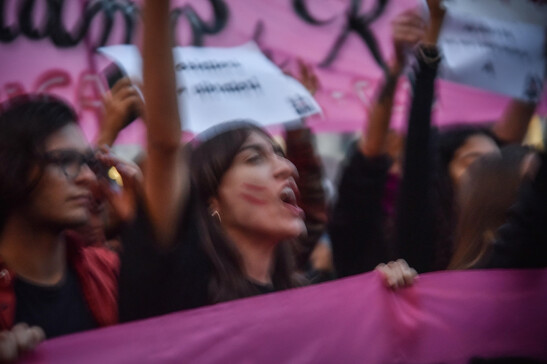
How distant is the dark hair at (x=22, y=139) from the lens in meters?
1.85

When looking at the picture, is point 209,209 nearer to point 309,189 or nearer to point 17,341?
point 309,189

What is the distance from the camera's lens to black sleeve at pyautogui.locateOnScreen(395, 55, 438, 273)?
7.29ft

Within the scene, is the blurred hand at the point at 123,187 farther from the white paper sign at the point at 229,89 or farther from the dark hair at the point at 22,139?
the white paper sign at the point at 229,89

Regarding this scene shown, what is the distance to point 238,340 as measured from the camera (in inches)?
70.1

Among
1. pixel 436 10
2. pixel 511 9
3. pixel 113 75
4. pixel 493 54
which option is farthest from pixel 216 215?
pixel 511 9

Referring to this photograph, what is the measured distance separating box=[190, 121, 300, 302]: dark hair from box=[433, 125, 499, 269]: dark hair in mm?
478

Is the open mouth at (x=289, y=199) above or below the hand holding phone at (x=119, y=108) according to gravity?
below

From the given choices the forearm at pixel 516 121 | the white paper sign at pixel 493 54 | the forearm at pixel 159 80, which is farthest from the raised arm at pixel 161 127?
Answer: the forearm at pixel 516 121

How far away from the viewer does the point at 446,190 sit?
2705mm

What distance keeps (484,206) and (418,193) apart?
30 centimetres

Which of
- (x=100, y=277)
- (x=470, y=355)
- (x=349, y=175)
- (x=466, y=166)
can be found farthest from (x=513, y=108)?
(x=100, y=277)

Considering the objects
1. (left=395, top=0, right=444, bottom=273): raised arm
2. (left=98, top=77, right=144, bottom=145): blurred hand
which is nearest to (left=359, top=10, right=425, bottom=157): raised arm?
(left=395, top=0, right=444, bottom=273): raised arm

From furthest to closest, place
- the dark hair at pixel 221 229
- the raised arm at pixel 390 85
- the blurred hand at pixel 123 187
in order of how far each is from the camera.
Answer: the raised arm at pixel 390 85
the dark hair at pixel 221 229
the blurred hand at pixel 123 187

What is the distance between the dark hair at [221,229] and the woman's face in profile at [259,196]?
0.03 m
